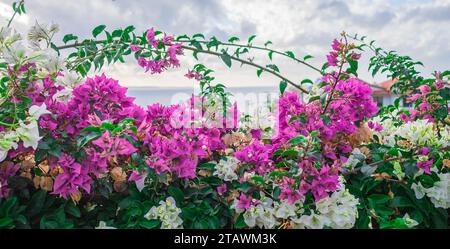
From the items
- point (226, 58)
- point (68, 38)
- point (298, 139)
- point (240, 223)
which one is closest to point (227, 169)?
point (240, 223)

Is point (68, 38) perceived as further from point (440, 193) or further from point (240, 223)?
point (440, 193)

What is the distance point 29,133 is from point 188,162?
49 centimetres

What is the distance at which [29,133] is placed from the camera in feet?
4.05

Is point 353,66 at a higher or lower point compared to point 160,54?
lower

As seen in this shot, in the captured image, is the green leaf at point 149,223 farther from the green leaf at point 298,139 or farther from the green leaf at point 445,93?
the green leaf at point 445,93

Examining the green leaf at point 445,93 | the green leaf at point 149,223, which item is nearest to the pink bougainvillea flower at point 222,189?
the green leaf at point 149,223

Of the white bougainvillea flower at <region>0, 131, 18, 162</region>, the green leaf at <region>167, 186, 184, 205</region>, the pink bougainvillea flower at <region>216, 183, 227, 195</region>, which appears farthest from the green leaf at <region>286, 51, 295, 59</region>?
the white bougainvillea flower at <region>0, 131, 18, 162</region>

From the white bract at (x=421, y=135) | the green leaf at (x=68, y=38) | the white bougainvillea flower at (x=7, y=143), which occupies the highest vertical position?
the green leaf at (x=68, y=38)

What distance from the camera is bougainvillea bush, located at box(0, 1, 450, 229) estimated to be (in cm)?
137

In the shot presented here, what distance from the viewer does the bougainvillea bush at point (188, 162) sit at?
137 centimetres

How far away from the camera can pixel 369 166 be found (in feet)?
5.11
